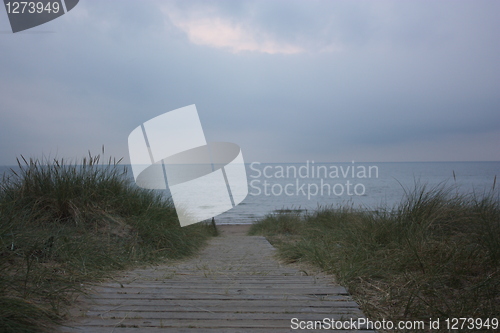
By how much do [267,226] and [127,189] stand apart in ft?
17.6

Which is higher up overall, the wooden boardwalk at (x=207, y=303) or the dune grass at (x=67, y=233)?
the dune grass at (x=67, y=233)

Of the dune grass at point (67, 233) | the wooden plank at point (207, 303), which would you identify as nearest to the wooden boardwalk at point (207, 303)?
the wooden plank at point (207, 303)

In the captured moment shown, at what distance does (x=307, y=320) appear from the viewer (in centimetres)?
214

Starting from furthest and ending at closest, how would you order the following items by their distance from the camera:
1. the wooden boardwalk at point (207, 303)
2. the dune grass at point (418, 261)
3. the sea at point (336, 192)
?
the sea at point (336, 192)
the dune grass at point (418, 261)
the wooden boardwalk at point (207, 303)

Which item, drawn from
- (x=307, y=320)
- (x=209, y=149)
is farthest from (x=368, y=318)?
(x=209, y=149)

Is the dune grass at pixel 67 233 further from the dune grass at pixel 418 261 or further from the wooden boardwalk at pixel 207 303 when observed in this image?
the dune grass at pixel 418 261

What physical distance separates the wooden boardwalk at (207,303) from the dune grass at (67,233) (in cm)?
21

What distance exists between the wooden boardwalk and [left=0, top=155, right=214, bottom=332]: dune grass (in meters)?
0.21

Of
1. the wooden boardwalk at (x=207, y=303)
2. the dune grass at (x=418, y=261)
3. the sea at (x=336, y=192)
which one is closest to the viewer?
the wooden boardwalk at (x=207, y=303)

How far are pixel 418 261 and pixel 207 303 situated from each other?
1.72 m

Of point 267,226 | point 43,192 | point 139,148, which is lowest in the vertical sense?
point 267,226

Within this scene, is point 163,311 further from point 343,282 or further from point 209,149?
point 209,149

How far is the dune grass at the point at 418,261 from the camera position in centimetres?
237

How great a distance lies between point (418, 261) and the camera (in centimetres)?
294
